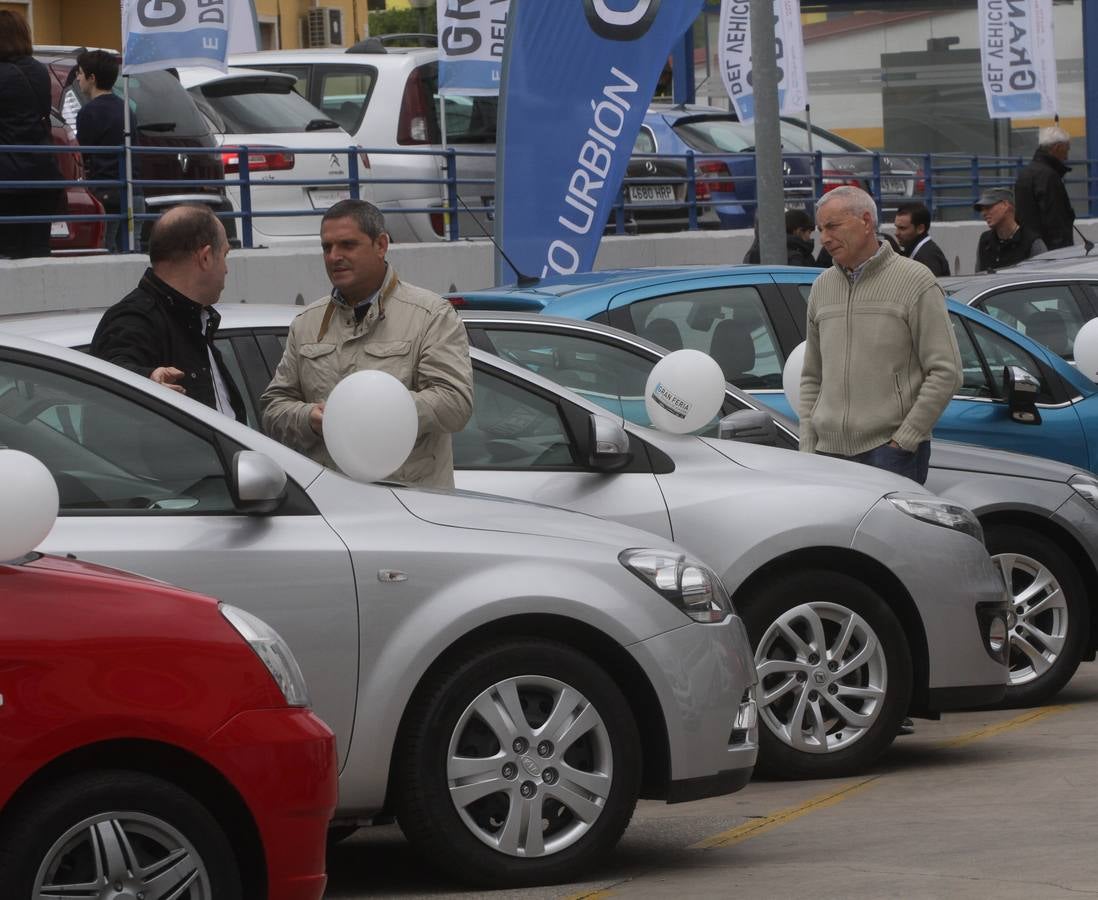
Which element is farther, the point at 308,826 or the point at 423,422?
the point at 423,422

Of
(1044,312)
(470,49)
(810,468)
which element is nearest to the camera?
(810,468)

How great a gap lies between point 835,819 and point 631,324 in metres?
2.76

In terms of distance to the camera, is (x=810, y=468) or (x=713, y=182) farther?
(x=713, y=182)

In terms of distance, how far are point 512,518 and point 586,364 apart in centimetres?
205

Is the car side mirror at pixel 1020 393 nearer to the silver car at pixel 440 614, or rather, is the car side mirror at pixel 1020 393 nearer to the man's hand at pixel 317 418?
the silver car at pixel 440 614

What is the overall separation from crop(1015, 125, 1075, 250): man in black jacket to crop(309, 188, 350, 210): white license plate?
18.3ft

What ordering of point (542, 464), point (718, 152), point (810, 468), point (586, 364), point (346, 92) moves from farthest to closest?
1. point (718, 152)
2. point (346, 92)
3. point (586, 364)
4. point (810, 468)
5. point (542, 464)

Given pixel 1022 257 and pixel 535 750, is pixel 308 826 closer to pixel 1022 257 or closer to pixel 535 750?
pixel 535 750

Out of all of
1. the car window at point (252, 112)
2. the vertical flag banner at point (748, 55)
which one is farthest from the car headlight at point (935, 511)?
the vertical flag banner at point (748, 55)

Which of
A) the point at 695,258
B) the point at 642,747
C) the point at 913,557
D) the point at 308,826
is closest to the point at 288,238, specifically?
the point at 695,258

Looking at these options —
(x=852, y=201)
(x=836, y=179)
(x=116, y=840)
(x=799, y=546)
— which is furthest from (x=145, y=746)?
(x=836, y=179)

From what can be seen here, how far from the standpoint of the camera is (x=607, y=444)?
649cm

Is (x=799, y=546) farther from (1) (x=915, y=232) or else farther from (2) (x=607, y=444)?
(1) (x=915, y=232)

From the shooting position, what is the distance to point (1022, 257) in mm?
16109
